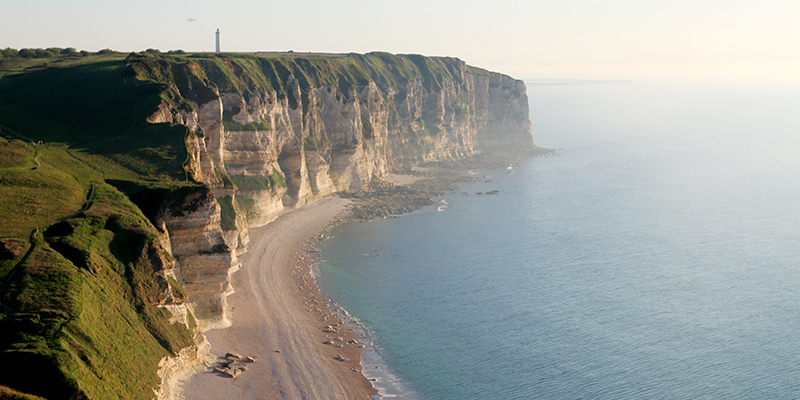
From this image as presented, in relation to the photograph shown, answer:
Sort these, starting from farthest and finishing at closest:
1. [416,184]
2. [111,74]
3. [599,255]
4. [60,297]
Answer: [416,184] → [599,255] → [111,74] → [60,297]

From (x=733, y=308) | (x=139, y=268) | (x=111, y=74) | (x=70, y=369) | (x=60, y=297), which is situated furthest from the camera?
(x=111, y=74)

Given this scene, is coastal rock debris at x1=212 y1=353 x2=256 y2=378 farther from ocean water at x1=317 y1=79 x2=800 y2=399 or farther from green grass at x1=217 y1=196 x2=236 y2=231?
green grass at x1=217 y1=196 x2=236 y2=231

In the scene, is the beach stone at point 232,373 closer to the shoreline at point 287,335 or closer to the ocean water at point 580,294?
the shoreline at point 287,335

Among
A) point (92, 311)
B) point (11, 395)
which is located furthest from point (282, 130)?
point (11, 395)

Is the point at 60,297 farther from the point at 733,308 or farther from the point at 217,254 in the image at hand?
the point at 733,308

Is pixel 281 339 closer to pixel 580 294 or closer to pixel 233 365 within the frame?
pixel 233 365

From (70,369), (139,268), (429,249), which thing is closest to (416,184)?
(429,249)

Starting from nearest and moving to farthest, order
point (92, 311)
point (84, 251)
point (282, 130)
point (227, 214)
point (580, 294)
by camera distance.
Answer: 1. point (92, 311)
2. point (84, 251)
3. point (580, 294)
4. point (227, 214)
5. point (282, 130)
